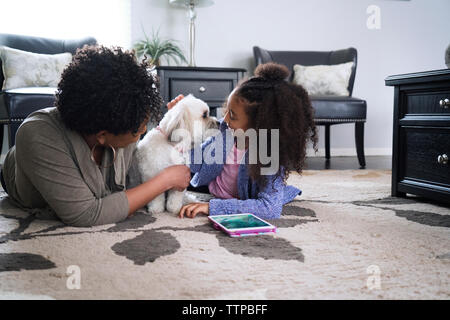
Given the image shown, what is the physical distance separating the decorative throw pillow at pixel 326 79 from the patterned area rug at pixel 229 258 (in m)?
1.96

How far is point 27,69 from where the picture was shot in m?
2.91

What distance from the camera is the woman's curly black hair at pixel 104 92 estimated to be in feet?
3.95

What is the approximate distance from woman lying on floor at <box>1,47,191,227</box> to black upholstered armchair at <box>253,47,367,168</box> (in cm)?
202

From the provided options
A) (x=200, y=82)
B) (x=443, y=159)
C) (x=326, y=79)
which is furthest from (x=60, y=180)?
(x=326, y=79)

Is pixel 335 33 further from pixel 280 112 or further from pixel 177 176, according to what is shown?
pixel 177 176

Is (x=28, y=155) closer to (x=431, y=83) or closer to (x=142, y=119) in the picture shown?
(x=142, y=119)

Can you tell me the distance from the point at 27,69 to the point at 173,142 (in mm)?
1916

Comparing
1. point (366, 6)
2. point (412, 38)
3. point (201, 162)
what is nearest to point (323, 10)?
point (366, 6)

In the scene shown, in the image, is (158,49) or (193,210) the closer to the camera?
(193,210)

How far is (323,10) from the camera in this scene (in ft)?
13.4

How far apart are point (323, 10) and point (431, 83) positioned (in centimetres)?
263

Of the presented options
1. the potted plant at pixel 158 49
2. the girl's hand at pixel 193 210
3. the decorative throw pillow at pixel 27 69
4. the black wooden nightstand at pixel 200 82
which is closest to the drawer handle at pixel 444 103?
the girl's hand at pixel 193 210

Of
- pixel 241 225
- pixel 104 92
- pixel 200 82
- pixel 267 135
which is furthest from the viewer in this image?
pixel 200 82

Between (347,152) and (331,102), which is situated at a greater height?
(331,102)
